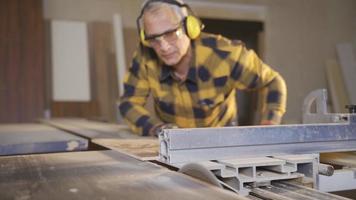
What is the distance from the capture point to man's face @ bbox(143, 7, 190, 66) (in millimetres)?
2021

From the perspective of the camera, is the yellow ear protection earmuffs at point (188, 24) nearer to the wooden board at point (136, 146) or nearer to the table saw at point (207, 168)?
the wooden board at point (136, 146)

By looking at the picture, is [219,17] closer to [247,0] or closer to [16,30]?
[247,0]

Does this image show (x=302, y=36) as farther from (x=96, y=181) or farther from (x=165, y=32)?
(x=96, y=181)

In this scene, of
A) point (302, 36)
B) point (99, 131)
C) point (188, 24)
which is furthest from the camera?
point (302, 36)

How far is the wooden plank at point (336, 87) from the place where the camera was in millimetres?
5641

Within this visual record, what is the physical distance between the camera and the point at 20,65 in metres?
4.55

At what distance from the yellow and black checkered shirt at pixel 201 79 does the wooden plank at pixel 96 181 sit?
36.3 inches

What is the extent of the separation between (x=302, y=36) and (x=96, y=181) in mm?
5627

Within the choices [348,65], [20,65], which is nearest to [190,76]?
[20,65]

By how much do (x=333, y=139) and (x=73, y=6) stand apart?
14.1 feet

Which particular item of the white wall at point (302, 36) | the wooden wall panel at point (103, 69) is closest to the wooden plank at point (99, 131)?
the wooden wall panel at point (103, 69)

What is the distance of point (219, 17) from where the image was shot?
5691mm

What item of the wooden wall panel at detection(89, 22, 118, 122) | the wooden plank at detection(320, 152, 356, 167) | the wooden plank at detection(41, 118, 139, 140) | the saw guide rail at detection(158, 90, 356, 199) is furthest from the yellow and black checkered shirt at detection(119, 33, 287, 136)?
the wooden wall panel at detection(89, 22, 118, 122)

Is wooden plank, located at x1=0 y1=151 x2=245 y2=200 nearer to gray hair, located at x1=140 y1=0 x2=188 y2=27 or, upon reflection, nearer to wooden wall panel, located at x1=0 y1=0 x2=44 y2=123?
gray hair, located at x1=140 y1=0 x2=188 y2=27
